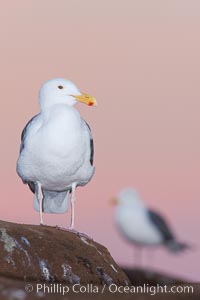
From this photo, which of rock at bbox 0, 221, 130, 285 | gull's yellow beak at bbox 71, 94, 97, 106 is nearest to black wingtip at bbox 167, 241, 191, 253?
rock at bbox 0, 221, 130, 285

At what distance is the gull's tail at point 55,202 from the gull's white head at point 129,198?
3498 millimetres

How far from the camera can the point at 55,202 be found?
19344 millimetres

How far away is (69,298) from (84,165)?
5249 millimetres

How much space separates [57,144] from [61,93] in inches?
40.9

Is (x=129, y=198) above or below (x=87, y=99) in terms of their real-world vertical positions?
below

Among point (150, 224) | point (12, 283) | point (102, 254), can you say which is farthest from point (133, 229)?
point (12, 283)

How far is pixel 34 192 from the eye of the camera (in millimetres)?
19062

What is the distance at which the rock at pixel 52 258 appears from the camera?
1543 centimetres

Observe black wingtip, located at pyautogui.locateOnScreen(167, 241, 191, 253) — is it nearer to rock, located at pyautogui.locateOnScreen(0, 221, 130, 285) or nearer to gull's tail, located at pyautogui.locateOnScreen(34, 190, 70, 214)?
rock, located at pyautogui.locateOnScreen(0, 221, 130, 285)

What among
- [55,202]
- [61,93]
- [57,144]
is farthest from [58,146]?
[55,202]

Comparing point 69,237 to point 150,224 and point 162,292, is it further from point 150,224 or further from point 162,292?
point 162,292

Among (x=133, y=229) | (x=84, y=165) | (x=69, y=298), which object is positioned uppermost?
(x=84, y=165)

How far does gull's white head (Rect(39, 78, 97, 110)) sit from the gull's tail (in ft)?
7.96

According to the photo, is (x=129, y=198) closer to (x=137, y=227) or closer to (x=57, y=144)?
(x=137, y=227)
